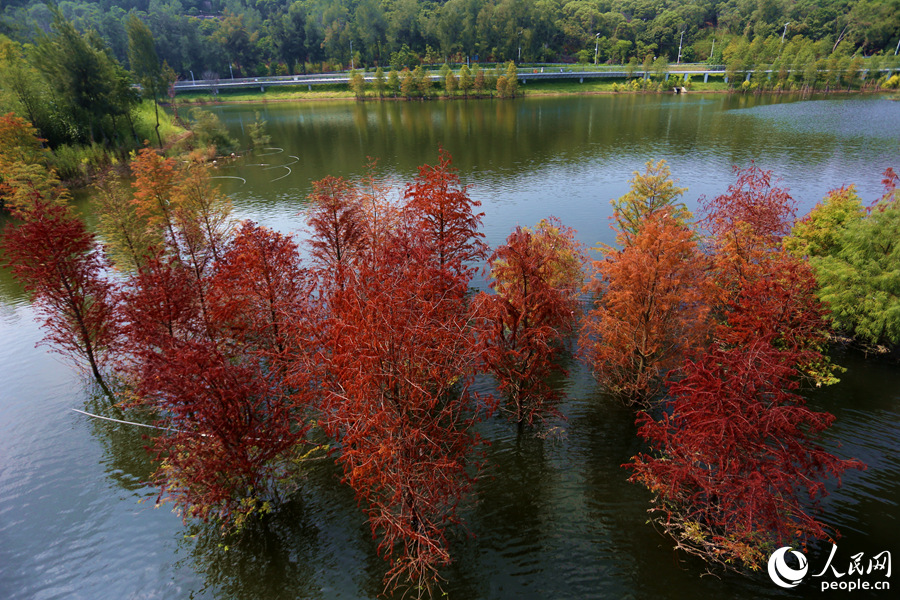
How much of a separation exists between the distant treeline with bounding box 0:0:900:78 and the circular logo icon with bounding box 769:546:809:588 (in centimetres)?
14720

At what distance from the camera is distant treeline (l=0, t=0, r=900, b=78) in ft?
426

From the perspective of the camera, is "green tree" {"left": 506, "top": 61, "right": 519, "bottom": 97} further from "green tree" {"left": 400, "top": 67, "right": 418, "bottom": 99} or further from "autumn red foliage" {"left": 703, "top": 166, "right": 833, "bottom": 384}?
"autumn red foliage" {"left": 703, "top": 166, "right": 833, "bottom": 384}

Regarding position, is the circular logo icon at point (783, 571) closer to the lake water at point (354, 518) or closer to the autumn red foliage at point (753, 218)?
the lake water at point (354, 518)

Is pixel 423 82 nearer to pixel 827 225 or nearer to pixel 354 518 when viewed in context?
pixel 827 225

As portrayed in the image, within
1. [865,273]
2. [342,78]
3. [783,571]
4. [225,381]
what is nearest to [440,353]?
[225,381]

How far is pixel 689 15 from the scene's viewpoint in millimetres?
145500

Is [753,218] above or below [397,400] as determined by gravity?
above

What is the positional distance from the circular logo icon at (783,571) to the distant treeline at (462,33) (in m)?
147

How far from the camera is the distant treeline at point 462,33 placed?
129750 mm

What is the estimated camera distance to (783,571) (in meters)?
12.1

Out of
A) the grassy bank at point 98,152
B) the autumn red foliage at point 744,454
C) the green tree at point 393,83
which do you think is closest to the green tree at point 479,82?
the green tree at point 393,83

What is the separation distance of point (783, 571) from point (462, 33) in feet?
522

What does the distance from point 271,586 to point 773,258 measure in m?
23.3

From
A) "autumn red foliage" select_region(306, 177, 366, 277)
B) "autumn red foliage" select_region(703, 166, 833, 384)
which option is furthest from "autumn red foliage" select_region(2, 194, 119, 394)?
"autumn red foliage" select_region(703, 166, 833, 384)
